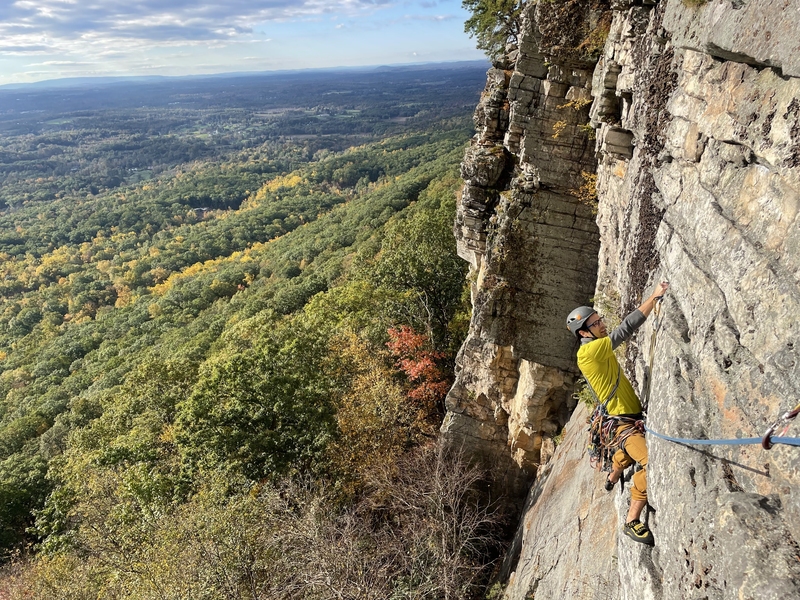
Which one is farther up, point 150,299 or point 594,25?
point 594,25

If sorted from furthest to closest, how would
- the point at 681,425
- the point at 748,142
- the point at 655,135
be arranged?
the point at 655,135 → the point at 681,425 → the point at 748,142

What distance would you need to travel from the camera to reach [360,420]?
16.9m

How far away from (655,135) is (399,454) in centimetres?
1339

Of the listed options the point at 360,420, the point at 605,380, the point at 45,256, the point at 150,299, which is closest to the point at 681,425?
the point at 605,380

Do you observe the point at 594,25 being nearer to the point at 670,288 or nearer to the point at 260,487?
the point at 670,288

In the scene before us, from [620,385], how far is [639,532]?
1.70 meters

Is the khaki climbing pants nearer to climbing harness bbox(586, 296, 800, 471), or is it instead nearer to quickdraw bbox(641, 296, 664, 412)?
climbing harness bbox(586, 296, 800, 471)

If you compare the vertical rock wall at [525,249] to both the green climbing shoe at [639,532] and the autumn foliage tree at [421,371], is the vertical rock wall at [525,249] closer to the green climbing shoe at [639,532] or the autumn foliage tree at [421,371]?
the autumn foliage tree at [421,371]

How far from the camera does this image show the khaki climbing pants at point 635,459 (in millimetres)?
5641

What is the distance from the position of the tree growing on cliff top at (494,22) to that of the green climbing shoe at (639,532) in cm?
1213

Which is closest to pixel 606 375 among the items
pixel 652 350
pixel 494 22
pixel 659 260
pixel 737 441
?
pixel 652 350

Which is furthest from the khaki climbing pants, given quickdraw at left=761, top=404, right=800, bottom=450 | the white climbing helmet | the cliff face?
quickdraw at left=761, top=404, right=800, bottom=450

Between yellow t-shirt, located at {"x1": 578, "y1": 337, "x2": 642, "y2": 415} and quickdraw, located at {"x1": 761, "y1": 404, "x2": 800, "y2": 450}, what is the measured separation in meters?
2.32

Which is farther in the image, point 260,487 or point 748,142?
point 260,487
